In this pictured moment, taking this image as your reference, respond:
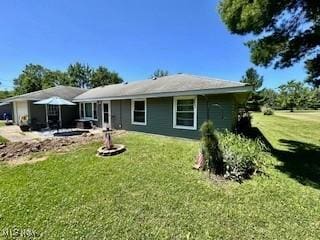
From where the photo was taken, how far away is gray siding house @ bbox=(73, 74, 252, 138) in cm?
956

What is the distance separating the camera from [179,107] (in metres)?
11.1

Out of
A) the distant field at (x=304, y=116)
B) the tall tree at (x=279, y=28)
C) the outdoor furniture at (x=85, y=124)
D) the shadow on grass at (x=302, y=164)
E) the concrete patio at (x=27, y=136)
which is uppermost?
the tall tree at (x=279, y=28)

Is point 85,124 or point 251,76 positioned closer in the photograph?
point 85,124

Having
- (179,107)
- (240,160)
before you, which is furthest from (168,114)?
(240,160)

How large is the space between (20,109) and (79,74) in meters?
33.3

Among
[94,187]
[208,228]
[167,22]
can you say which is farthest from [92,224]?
[167,22]

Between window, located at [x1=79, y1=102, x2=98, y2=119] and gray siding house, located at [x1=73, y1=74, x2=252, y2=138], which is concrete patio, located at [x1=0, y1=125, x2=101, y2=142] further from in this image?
window, located at [x1=79, y1=102, x2=98, y2=119]

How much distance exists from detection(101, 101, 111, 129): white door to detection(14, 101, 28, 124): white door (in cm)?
727

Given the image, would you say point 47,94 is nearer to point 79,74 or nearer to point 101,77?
point 101,77

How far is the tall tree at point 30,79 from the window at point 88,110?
3293cm

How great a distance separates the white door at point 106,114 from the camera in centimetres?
1555

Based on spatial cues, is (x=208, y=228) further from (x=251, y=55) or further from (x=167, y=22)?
(x=167, y=22)

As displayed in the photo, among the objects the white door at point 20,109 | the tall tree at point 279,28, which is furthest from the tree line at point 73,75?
the tall tree at point 279,28

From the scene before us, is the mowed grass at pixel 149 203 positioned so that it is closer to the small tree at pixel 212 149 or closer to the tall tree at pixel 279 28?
the small tree at pixel 212 149
